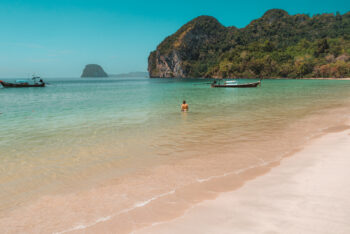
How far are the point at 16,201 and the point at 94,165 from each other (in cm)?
277

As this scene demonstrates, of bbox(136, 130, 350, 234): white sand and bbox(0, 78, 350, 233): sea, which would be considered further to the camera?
bbox(0, 78, 350, 233): sea

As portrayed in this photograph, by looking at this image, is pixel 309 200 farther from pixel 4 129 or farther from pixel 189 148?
pixel 4 129

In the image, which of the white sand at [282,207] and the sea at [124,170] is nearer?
the white sand at [282,207]

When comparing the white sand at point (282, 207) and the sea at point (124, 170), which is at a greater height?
the white sand at point (282, 207)

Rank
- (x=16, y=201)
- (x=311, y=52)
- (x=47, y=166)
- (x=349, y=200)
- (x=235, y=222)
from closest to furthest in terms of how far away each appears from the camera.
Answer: (x=235, y=222), (x=349, y=200), (x=16, y=201), (x=47, y=166), (x=311, y=52)

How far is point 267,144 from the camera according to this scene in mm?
10148

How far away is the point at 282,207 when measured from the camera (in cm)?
470

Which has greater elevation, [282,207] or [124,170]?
[282,207]

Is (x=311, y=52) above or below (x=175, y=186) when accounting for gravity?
above

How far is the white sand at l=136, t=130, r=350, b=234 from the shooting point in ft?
13.4

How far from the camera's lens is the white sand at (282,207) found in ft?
13.4

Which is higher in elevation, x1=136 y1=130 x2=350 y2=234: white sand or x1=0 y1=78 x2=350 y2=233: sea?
x1=136 y1=130 x2=350 y2=234: white sand

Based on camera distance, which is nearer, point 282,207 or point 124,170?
point 282,207

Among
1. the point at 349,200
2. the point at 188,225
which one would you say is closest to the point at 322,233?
the point at 349,200
